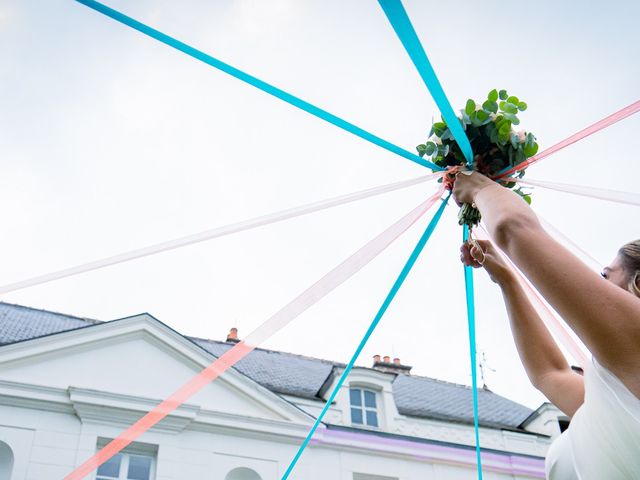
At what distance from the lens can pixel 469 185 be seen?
2.25m

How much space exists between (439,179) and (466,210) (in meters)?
0.42

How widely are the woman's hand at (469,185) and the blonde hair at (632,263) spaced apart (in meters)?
0.44

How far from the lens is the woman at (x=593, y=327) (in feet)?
4.98

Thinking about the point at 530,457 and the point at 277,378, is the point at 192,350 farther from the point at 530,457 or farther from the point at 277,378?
the point at 530,457

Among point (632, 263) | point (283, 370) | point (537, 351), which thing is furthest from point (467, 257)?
point (283, 370)

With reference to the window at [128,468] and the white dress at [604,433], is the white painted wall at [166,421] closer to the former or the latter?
the window at [128,468]

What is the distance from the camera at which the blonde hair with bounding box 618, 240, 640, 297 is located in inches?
69.7

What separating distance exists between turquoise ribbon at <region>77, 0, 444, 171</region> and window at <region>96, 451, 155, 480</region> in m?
10.7

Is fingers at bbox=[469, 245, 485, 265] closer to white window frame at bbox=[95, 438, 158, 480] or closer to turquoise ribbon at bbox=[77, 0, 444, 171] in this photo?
turquoise ribbon at bbox=[77, 0, 444, 171]

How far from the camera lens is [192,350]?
14594 mm

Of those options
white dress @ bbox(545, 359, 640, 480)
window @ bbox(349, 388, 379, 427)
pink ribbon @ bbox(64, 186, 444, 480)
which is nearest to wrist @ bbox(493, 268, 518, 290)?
white dress @ bbox(545, 359, 640, 480)

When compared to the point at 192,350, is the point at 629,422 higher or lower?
lower

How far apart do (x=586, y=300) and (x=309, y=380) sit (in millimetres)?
16256

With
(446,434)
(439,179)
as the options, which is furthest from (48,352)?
(439,179)
